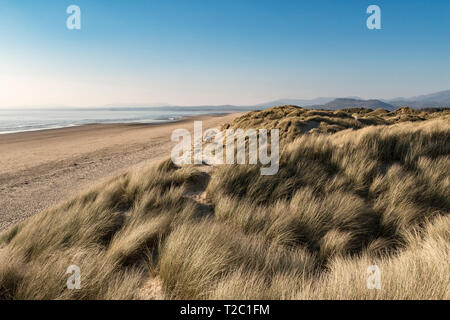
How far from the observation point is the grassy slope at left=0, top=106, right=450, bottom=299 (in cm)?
191

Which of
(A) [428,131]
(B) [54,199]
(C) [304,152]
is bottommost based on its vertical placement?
(B) [54,199]

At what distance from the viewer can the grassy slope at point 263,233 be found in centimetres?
191

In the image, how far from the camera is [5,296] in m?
1.88

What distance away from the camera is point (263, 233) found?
3.02 meters

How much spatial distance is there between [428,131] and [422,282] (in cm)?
633

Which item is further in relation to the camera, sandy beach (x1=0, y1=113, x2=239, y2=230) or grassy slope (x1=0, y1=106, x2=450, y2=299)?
sandy beach (x1=0, y1=113, x2=239, y2=230)

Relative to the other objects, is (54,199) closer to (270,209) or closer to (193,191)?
(193,191)

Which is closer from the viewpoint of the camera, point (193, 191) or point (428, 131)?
point (193, 191)

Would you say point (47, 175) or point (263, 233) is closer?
point (263, 233)

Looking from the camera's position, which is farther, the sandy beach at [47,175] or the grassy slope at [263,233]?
the sandy beach at [47,175]
